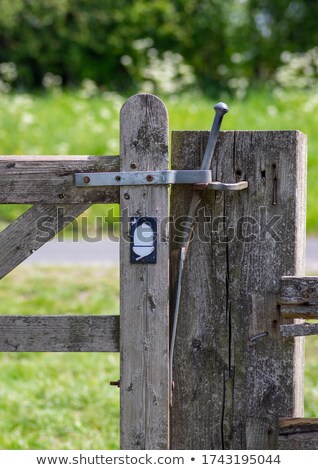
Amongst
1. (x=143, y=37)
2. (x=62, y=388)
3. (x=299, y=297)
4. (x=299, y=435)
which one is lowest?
(x=62, y=388)

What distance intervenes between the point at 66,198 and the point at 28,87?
646 inches

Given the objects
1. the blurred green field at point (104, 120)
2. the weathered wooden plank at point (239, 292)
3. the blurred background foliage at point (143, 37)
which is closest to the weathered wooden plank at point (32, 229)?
the weathered wooden plank at point (239, 292)

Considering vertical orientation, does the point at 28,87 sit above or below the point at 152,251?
above

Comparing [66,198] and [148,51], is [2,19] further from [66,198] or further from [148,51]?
[66,198]

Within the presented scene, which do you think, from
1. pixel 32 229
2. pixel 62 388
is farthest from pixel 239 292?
pixel 62 388

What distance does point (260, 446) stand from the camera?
2301mm

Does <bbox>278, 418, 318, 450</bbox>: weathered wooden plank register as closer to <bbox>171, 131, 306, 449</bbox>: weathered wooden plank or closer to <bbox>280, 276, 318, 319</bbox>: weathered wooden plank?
<bbox>171, 131, 306, 449</bbox>: weathered wooden plank

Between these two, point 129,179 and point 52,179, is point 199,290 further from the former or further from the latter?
point 52,179

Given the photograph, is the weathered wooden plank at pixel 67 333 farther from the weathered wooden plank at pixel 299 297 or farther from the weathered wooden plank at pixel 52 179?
the weathered wooden plank at pixel 299 297

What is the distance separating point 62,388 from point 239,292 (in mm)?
2446

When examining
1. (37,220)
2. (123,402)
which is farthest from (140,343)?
(37,220)

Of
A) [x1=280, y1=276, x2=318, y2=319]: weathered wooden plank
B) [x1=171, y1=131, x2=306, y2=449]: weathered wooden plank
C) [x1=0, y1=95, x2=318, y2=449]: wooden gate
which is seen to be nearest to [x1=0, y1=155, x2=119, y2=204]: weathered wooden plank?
[x1=0, y1=95, x2=318, y2=449]: wooden gate

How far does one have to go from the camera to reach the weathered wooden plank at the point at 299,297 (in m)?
2.15

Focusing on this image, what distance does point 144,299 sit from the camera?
86.5 inches
